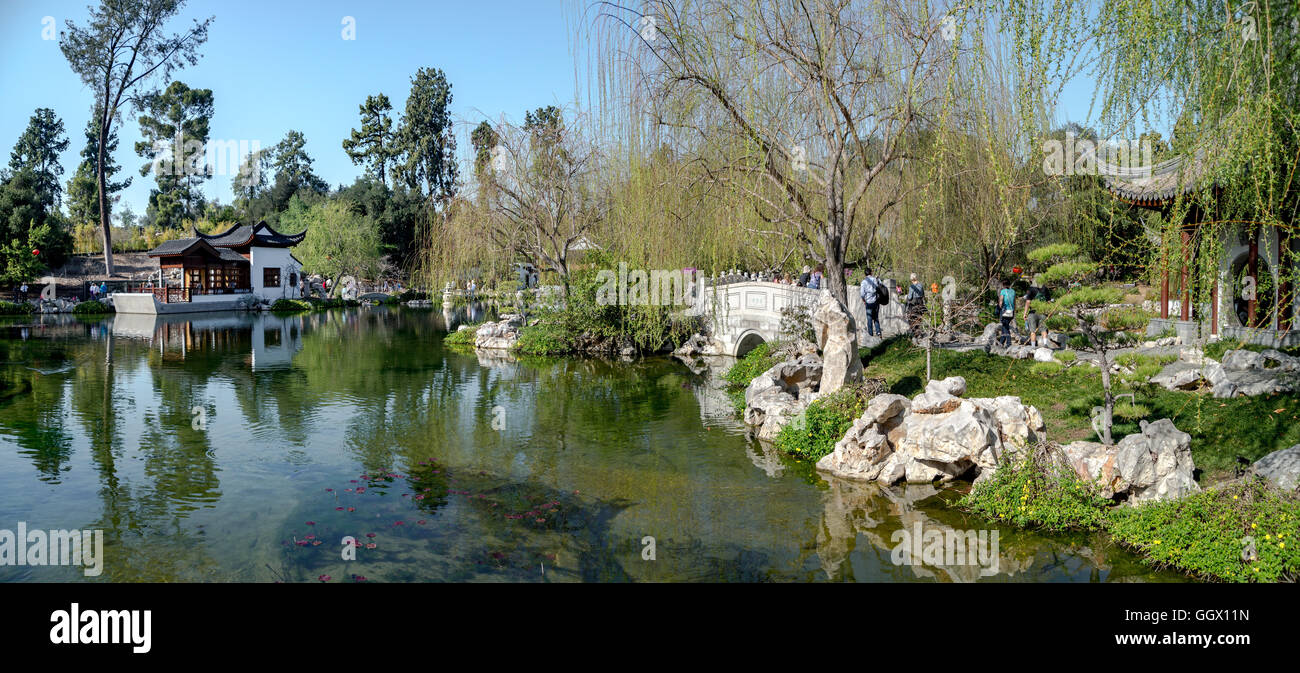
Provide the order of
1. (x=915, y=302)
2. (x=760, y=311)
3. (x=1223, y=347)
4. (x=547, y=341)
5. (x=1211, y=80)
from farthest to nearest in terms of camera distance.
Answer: (x=547, y=341) < (x=760, y=311) < (x=915, y=302) < (x=1223, y=347) < (x=1211, y=80)

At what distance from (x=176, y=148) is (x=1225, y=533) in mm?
53039

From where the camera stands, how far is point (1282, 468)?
20.4ft

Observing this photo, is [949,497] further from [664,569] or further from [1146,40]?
[1146,40]

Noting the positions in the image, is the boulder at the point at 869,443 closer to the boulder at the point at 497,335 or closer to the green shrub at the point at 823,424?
the green shrub at the point at 823,424

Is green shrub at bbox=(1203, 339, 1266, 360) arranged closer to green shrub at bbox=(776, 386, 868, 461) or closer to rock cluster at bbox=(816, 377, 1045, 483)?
rock cluster at bbox=(816, 377, 1045, 483)

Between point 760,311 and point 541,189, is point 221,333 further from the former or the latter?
point 760,311

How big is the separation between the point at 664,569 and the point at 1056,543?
3.39 meters

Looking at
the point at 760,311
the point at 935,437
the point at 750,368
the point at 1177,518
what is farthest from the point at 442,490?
the point at 760,311

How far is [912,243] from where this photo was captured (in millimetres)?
11977

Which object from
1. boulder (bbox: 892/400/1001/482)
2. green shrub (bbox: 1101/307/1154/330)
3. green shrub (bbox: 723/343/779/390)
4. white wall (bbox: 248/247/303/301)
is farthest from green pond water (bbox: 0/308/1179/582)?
white wall (bbox: 248/247/303/301)

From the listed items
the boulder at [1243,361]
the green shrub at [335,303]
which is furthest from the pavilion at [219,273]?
the boulder at [1243,361]

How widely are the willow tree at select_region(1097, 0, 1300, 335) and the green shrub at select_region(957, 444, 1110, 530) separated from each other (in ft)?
7.23

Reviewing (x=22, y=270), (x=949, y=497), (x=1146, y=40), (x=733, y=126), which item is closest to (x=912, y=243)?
(x=733, y=126)

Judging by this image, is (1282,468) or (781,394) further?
(781,394)
